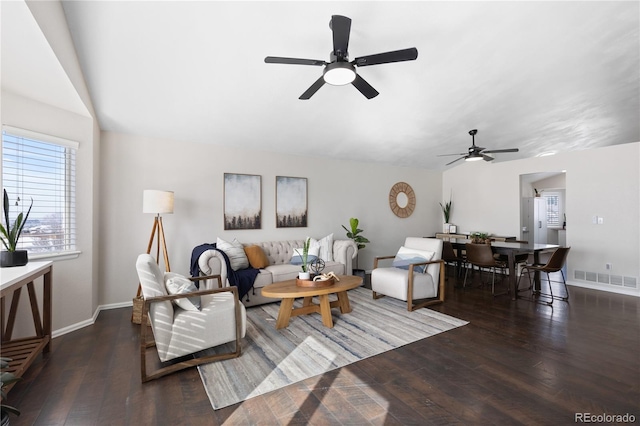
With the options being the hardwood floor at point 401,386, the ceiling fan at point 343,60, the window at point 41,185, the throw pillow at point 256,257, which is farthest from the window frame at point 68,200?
the ceiling fan at point 343,60

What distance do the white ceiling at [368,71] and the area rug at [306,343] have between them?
108 inches

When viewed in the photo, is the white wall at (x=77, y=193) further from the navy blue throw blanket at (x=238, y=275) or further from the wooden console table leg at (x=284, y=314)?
the wooden console table leg at (x=284, y=314)

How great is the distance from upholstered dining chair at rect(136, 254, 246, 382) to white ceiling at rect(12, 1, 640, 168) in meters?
1.94

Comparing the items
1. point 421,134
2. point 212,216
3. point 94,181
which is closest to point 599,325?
point 421,134

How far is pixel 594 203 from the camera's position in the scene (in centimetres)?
520

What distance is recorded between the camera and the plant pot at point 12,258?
2.39 metres

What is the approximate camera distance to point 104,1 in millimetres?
2174

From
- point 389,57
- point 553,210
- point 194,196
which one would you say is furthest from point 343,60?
point 553,210

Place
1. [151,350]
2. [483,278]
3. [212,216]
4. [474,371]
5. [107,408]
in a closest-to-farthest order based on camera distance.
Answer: [107,408]
[474,371]
[151,350]
[212,216]
[483,278]

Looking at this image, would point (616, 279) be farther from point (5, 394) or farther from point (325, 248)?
point (5, 394)

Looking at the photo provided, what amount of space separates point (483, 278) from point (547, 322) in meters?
2.63

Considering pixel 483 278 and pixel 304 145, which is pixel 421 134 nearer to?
pixel 304 145

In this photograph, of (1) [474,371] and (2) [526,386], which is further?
(1) [474,371]

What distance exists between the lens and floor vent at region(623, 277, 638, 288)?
470cm
